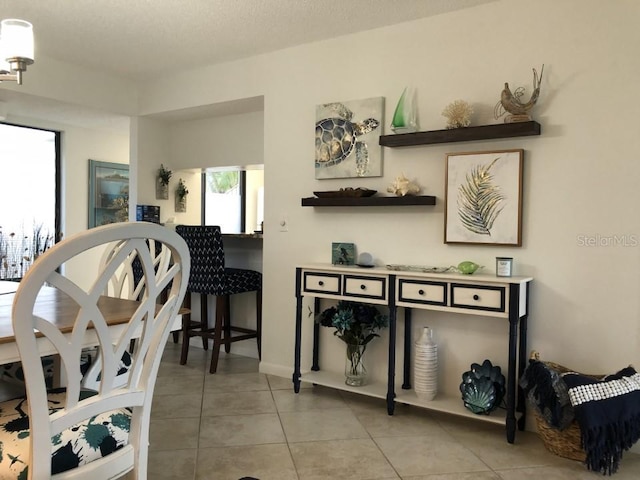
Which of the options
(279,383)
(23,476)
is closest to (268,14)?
(279,383)

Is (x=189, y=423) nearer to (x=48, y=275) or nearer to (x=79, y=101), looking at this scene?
(x=48, y=275)

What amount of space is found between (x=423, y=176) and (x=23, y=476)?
8.14ft

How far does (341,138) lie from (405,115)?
49 centimetres

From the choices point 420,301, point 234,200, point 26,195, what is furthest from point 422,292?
point 26,195

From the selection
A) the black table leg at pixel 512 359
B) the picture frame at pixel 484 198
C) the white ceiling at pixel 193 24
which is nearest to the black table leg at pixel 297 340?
the picture frame at pixel 484 198

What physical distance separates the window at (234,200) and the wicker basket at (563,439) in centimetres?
421

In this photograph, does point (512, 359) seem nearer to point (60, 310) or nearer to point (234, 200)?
point (60, 310)

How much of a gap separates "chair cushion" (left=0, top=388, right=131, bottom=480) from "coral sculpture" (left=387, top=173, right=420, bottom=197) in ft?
6.64

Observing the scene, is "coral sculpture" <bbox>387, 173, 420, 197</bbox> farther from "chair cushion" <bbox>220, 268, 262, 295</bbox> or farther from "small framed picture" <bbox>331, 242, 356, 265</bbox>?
"chair cushion" <bbox>220, 268, 262, 295</bbox>

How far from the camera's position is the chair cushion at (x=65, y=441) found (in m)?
1.35

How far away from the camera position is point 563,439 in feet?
7.93

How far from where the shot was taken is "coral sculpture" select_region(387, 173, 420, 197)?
3.12 m

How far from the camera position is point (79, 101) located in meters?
4.34

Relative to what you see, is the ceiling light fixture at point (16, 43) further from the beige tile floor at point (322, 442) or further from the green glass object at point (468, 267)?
the green glass object at point (468, 267)
